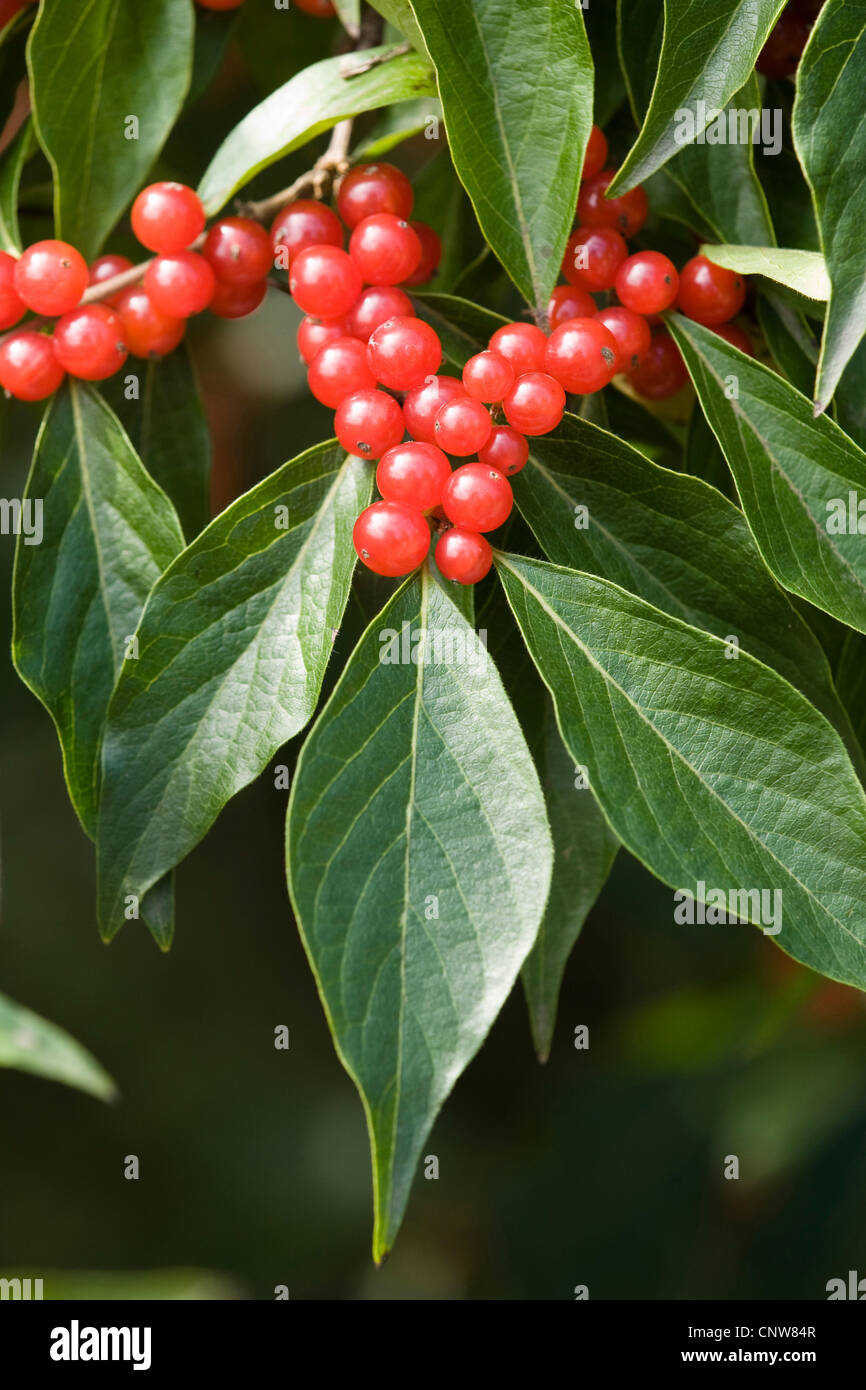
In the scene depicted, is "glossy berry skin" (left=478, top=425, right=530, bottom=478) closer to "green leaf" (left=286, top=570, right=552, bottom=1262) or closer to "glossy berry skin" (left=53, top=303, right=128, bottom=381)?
"green leaf" (left=286, top=570, right=552, bottom=1262)

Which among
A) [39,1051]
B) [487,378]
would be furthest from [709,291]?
[39,1051]

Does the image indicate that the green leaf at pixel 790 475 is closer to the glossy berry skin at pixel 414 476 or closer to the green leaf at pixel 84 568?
the glossy berry skin at pixel 414 476

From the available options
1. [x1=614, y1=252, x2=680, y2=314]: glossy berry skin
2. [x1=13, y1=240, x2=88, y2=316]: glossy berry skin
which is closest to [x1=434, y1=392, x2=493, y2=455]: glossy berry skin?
[x1=614, y1=252, x2=680, y2=314]: glossy berry skin

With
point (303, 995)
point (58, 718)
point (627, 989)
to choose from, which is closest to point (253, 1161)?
point (303, 995)

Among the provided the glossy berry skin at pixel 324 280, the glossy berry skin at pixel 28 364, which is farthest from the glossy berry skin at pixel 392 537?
the glossy berry skin at pixel 28 364

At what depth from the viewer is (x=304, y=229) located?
2.01 ft

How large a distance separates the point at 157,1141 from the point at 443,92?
1.48m

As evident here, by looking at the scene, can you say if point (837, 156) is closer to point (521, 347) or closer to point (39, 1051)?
point (521, 347)

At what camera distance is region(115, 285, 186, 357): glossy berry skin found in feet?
2.11

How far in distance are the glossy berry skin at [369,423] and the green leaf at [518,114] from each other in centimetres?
9

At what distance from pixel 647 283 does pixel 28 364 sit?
0.31 metres

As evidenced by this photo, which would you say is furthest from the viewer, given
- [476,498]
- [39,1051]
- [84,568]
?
[84,568]

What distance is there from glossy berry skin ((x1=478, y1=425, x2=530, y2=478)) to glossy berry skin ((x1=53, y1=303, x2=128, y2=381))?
213mm

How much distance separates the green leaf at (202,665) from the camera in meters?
0.56
